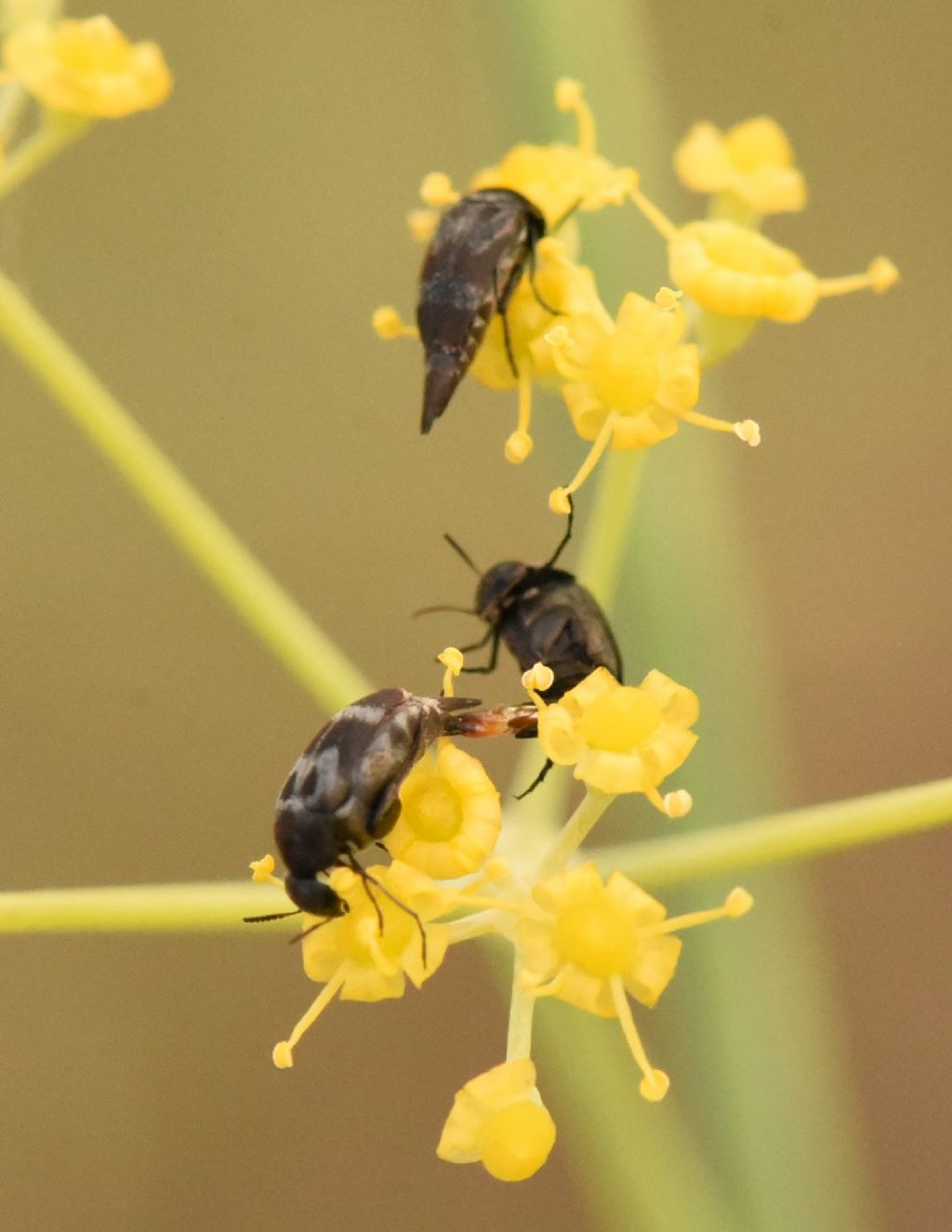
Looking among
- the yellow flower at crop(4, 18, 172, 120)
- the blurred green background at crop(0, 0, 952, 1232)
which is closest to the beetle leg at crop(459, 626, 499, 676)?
the yellow flower at crop(4, 18, 172, 120)

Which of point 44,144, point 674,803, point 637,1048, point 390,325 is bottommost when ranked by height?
point 637,1048

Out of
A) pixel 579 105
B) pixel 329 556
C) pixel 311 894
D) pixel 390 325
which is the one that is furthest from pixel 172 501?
pixel 329 556

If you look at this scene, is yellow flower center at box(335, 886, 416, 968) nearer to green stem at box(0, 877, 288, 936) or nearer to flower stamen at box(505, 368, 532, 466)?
green stem at box(0, 877, 288, 936)

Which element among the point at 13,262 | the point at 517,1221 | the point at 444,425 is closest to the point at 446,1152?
the point at 13,262

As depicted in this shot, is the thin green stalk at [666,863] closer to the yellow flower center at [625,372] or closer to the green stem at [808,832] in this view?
the green stem at [808,832]

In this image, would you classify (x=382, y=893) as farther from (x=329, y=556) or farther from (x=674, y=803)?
(x=329, y=556)

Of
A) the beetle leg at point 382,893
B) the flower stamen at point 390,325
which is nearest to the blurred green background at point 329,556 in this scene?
the flower stamen at point 390,325
